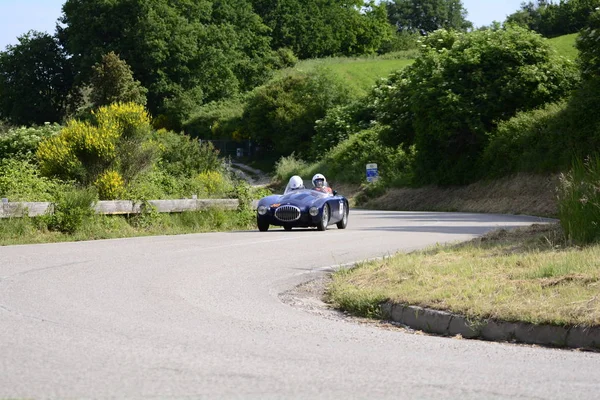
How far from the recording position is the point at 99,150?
27297 mm

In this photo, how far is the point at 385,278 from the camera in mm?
12445

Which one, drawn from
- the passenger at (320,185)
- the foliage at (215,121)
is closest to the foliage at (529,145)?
the passenger at (320,185)

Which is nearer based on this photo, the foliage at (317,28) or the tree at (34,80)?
the tree at (34,80)

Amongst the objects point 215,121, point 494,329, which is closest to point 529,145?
point 494,329

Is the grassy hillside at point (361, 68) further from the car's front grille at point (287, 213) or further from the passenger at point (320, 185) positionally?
the car's front grille at point (287, 213)

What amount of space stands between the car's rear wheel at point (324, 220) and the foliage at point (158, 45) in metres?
66.1

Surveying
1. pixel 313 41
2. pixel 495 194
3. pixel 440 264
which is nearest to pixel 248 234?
pixel 440 264

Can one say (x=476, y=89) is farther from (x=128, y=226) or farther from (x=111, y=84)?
(x=111, y=84)

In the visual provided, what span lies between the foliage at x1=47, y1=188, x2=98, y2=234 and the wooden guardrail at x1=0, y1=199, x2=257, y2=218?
0.20m

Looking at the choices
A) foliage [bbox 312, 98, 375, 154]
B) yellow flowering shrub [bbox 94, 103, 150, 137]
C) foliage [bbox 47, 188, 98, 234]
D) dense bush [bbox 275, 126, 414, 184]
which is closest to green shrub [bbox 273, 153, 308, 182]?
dense bush [bbox 275, 126, 414, 184]

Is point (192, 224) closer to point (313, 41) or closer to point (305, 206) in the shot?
point (305, 206)

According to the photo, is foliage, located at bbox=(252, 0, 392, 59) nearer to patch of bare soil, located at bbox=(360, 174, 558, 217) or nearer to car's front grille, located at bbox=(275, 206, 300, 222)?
patch of bare soil, located at bbox=(360, 174, 558, 217)

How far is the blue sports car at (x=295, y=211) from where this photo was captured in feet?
80.6

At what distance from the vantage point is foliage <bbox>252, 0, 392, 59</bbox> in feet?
412
